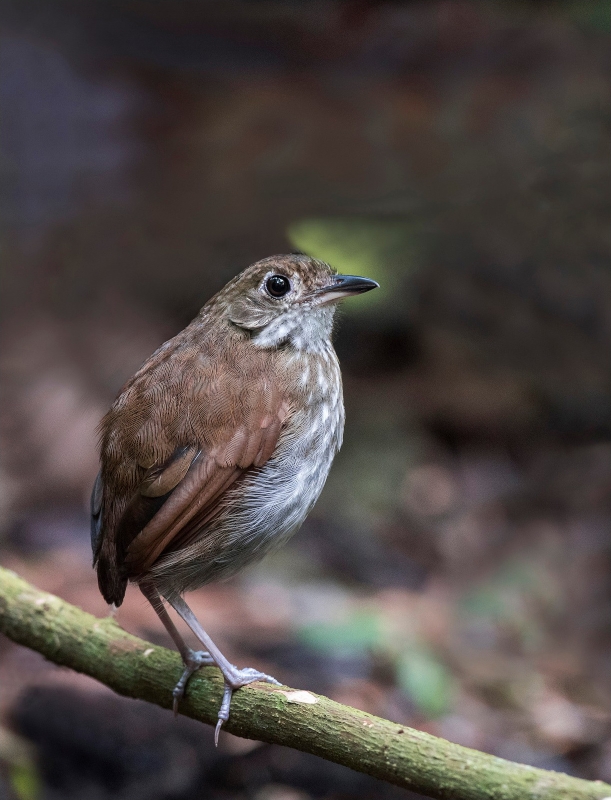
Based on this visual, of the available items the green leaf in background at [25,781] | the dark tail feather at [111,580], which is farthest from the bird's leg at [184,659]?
the green leaf in background at [25,781]

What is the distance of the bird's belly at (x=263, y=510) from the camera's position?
2.91 metres

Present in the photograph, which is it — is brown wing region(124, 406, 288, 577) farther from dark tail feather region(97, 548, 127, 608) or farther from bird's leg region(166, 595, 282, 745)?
bird's leg region(166, 595, 282, 745)

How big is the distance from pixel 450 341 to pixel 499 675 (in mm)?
3430

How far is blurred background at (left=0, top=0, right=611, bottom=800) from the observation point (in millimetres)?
4777

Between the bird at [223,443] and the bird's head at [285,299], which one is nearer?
the bird at [223,443]

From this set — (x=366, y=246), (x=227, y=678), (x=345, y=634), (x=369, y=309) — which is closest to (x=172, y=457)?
(x=227, y=678)

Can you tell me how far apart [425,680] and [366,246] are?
2.35 m

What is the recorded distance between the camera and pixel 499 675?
16.7 feet

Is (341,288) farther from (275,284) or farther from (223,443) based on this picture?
(223,443)

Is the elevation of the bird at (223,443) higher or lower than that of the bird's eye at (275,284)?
lower

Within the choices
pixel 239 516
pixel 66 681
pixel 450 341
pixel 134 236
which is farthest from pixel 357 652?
pixel 134 236

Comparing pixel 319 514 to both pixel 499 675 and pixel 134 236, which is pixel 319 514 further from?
pixel 134 236

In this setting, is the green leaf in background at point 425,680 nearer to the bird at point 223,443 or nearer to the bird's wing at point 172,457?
the bird at point 223,443

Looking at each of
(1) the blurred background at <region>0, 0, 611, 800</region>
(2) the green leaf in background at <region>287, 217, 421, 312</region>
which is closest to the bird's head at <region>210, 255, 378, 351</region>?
(2) the green leaf in background at <region>287, 217, 421, 312</region>
